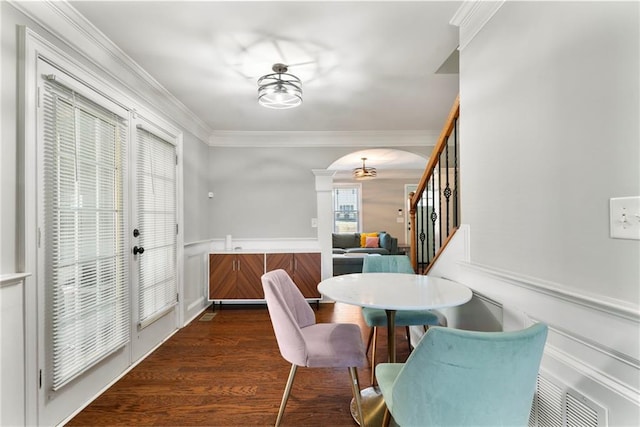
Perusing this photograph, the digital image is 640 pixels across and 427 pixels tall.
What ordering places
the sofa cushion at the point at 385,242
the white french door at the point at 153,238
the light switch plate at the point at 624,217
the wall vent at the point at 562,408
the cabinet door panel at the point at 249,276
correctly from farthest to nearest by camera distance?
the sofa cushion at the point at 385,242, the cabinet door panel at the point at 249,276, the white french door at the point at 153,238, the wall vent at the point at 562,408, the light switch plate at the point at 624,217

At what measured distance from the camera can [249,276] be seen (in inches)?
155

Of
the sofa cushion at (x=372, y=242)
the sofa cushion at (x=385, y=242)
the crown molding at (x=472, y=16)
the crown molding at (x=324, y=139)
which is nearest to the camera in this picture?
the crown molding at (x=472, y=16)

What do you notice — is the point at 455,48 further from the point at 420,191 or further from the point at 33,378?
the point at 33,378

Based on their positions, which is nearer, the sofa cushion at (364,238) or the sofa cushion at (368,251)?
the sofa cushion at (368,251)

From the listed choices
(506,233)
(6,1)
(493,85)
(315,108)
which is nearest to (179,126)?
(315,108)

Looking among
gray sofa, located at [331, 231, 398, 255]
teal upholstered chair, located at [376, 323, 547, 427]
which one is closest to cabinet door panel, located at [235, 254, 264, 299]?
teal upholstered chair, located at [376, 323, 547, 427]

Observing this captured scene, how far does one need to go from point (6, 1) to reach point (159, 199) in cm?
165

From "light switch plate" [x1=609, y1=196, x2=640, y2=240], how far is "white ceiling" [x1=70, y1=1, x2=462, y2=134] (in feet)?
4.54

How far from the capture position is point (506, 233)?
1458 mm

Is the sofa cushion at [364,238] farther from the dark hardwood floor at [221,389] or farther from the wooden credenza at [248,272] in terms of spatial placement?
the dark hardwood floor at [221,389]

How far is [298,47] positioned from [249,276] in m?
2.80

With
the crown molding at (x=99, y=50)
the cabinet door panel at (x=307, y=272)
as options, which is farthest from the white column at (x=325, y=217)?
the crown molding at (x=99, y=50)

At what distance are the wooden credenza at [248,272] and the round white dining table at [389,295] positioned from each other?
1929 millimetres

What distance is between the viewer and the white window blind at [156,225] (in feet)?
8.46
